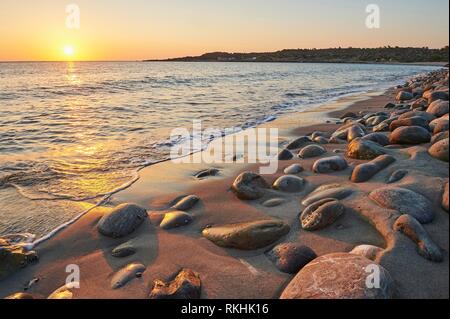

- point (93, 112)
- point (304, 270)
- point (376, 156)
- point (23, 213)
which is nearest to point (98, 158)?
point (23, 213)

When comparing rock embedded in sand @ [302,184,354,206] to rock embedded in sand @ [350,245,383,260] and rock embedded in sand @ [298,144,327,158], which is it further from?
rock embedded in sand @ [298,144,327,158]

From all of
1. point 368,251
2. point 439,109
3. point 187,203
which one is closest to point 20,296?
point 187,203

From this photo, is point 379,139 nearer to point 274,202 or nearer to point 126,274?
point 274,202

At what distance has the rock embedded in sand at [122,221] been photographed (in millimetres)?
3584

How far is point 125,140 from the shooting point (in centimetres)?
816

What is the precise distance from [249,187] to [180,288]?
1.86 meters

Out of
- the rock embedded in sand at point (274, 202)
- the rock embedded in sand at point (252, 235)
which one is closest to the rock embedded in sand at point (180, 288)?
the rock embedded in sand at point (252, 235)

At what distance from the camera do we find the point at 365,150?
4.56 metres

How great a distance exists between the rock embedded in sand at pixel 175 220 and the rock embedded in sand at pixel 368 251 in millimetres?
1770

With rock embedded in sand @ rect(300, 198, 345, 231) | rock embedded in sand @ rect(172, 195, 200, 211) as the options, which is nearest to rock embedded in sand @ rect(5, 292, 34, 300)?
rock embedded in sand @ rect(172, 195, 200, 211)

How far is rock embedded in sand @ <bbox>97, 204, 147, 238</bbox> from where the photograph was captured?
358 cm

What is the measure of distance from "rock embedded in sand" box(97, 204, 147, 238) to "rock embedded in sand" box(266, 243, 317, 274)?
61.3 inches

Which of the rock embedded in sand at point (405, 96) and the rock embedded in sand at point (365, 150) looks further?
the rock embedded in sand at point (405, 96)

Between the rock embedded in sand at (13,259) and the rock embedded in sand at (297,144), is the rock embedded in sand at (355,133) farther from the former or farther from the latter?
the rock embedded in sand at (13,259)
